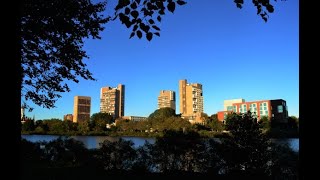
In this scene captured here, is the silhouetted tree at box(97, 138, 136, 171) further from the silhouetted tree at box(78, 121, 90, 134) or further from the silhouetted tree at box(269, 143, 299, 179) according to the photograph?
the silhouetted tree at box(78, 121, 90, 134)

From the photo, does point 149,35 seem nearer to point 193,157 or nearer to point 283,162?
point 283,162

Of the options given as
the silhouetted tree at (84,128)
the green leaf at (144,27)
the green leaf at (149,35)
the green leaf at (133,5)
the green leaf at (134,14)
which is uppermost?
the green leaf at (133,5)

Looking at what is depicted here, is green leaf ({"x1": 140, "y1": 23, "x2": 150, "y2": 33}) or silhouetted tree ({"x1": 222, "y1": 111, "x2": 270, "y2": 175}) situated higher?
green leaf ({"x1": 140, "y1": 23, "x2": 150, "y2": 33})

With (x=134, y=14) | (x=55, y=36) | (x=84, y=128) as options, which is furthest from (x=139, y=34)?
(x=84, y=128)

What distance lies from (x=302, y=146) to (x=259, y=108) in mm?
144362

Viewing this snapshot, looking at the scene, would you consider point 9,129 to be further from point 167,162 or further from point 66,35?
point 167,162

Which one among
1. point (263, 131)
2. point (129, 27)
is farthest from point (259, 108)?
point (129, 27)

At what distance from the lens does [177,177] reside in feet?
46.8

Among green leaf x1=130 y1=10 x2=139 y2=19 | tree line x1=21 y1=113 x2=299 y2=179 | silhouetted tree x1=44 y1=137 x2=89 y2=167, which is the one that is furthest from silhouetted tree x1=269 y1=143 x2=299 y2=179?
green leaf x1=130 y1=10 x2=139 y2=19

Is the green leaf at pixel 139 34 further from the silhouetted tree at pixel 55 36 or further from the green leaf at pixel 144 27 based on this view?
the silhouetted tree at pixel 55 36

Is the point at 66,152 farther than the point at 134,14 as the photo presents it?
Yes

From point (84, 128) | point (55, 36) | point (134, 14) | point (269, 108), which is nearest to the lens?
point (134, 14)

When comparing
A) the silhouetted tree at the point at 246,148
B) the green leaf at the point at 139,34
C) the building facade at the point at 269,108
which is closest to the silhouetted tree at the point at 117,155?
the silhouetted tree at the point at 246,148

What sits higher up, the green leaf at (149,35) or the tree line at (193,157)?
the green leaf at (149,35)
